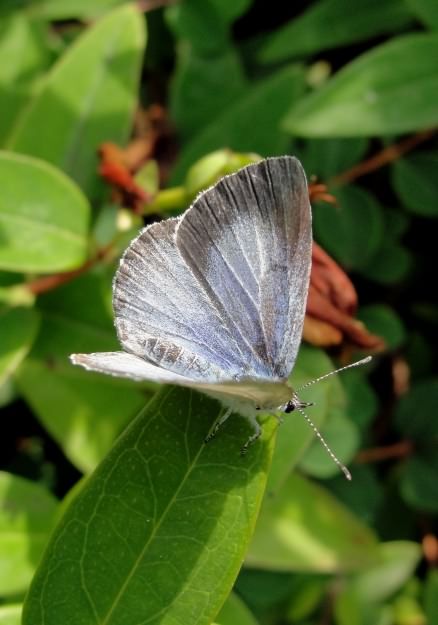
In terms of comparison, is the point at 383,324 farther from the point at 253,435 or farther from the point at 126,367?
the point at 126,367

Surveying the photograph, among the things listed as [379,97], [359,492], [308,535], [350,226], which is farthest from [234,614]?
[379,97]

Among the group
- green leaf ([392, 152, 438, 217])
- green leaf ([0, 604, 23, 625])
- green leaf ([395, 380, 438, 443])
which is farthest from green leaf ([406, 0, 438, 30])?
green leaf ([0, 604, 23, 625])

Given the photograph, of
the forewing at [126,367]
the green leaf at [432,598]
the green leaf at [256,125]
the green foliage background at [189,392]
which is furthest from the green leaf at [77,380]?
the green leaf at [432,598]

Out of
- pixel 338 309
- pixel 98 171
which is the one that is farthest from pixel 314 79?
pixel 338 309

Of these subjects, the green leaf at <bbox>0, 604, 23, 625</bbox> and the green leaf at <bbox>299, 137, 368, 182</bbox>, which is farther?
the green leaf at <bbox>299, 137, 368, 182</bbox>

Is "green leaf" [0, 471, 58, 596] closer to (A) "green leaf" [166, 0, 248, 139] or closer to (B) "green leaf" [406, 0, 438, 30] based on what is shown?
(A) "green leaf" [166, 0, 248, 139]

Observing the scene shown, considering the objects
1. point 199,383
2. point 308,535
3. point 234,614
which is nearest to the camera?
point 199,383
